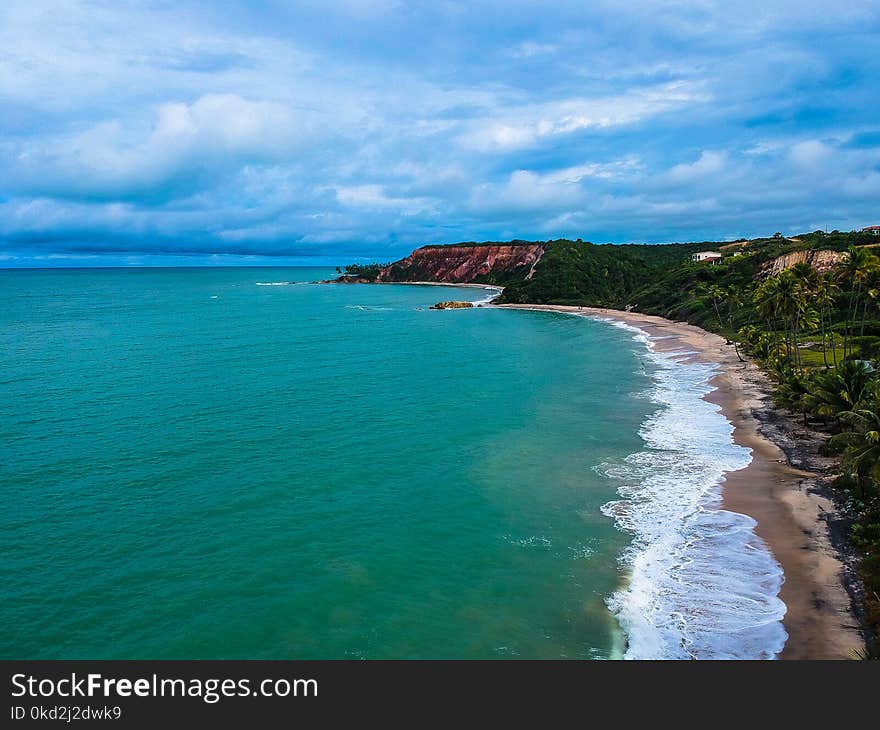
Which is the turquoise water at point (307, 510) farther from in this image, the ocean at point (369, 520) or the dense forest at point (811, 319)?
the dense forest at point (811, 319)

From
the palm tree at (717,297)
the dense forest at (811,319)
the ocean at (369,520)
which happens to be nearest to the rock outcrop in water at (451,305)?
the dense forest at (811,319)

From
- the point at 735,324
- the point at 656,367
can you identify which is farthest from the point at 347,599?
the point at 735,324

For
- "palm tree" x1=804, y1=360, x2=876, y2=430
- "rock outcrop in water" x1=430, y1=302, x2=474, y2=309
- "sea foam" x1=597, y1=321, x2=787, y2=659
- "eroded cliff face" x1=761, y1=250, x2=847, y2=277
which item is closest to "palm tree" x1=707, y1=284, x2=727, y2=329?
"eroded cliff face" x1=761, y1=250, x2=847, y2=277

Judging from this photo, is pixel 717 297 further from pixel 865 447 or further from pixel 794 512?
pixel 865 447

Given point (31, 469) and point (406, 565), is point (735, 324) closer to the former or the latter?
point (406, 565)

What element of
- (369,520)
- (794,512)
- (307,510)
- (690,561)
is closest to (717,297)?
(794,512)

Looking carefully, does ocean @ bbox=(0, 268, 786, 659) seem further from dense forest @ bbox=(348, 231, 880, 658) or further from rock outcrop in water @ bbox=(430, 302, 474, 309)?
rock outcrop in water @ bbox=(430, 302, 474, 309)
